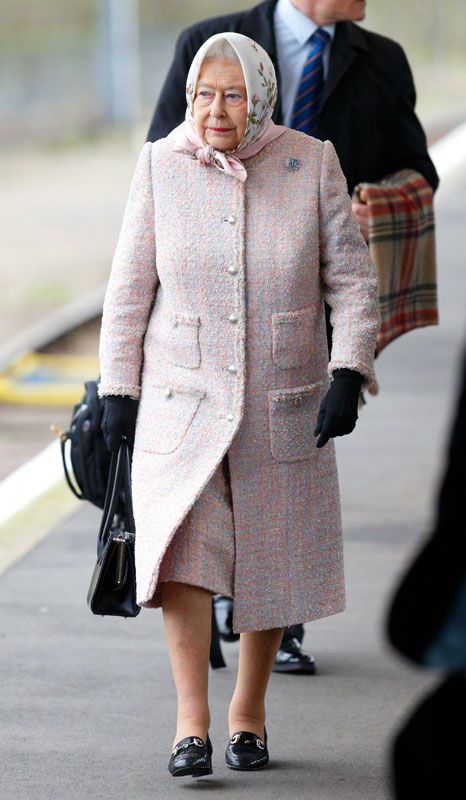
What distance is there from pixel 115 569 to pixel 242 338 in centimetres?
64

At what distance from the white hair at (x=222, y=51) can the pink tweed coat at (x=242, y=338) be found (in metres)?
0.26

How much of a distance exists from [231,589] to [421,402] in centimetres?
486

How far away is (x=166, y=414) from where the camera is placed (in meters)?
3.64

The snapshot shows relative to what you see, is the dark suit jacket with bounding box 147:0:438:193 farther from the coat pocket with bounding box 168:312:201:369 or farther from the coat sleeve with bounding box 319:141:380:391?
the coat pocket with bounding box 168:312:201:369

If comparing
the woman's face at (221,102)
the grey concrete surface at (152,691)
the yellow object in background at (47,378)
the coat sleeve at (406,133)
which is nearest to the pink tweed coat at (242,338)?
Result: the woman's face at (221,102)

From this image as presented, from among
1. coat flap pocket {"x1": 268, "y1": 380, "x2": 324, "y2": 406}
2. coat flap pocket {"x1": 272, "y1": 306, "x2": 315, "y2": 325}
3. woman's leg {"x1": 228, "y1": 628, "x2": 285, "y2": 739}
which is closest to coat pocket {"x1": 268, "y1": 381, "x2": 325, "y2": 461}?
coat flap pocket {"x1": 268, "y1": 380, "x2": 324, "y2": 406}

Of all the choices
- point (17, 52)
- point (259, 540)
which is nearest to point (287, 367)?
point (259, 540)

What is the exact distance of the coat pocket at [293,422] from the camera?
11.9 feet

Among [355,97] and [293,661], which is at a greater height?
[355,97]

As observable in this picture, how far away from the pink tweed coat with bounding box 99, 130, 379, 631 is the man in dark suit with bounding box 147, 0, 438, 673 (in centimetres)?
65

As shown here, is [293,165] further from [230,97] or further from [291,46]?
[291,46]

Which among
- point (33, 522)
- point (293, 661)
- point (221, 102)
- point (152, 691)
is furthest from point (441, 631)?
point (33, 522)

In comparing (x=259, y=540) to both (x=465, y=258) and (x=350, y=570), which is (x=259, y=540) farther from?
(x=465, y=258)

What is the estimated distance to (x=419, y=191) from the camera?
14.9 feet
